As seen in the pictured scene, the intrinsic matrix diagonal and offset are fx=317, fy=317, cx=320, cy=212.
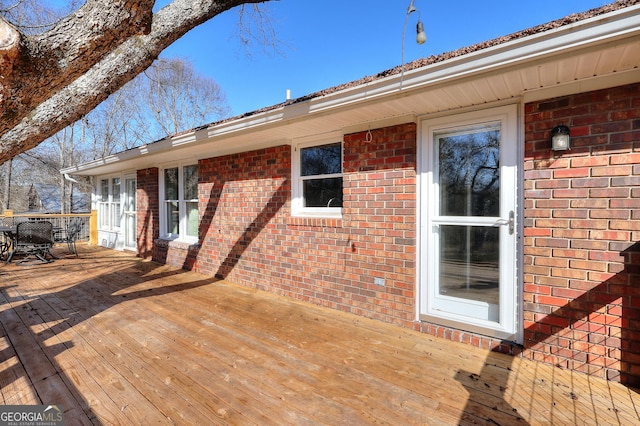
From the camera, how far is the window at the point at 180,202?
266 inches

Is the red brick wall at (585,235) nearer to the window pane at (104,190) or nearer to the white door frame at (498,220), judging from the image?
the white door frame at (498,220)

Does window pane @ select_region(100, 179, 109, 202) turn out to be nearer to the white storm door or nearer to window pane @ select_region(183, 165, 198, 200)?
the white storm door

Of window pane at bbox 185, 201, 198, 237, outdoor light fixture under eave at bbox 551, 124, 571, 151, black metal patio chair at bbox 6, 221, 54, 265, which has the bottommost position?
black metal patio chair at bbox 6, 221, 54, 265

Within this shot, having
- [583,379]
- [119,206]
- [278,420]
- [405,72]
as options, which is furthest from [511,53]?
[119,206]

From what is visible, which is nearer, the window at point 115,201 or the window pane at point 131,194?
the window pane at point 131,194

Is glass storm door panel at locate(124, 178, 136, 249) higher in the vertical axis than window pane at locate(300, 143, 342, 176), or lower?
lower

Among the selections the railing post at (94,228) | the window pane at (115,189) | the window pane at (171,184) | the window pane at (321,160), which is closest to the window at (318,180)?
the window pane at (321,160)

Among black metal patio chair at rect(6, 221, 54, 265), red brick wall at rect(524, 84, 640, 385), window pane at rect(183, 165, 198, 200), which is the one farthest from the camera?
black metal patio chair at rect(6, 221, 54, 265)

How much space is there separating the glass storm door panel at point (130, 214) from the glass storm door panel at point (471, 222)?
27.5 ft

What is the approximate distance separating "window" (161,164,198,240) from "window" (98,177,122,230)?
3250 millimetres

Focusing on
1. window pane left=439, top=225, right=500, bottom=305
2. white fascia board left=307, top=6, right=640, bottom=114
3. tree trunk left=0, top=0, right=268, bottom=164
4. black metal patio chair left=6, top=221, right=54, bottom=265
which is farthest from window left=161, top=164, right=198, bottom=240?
window pane left=439, top=225, right=500, bottom=305

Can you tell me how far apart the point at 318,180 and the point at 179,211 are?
4.02 meters

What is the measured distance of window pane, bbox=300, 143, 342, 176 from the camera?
4332 millimetres

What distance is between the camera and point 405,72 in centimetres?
263
